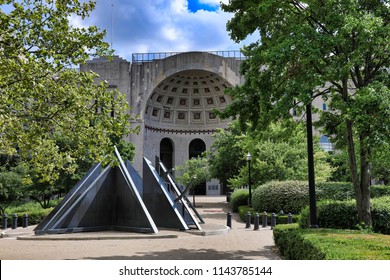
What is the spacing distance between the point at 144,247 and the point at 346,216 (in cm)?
638

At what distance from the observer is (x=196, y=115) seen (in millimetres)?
54750

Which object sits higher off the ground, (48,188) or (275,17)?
(275,17)

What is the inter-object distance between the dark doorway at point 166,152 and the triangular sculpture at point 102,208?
3696 centimetres

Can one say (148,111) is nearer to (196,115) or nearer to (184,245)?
(196,115)

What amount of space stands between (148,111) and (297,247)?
43.7 meters

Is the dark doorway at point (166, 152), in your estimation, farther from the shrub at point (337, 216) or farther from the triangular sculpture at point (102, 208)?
the shrub at point (337, 216)

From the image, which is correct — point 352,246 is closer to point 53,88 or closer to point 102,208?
point 53,88

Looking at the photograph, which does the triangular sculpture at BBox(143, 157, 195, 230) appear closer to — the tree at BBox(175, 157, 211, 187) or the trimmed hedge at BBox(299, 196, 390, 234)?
the trimmed hedge at BBox(299, 196, 390, 234)

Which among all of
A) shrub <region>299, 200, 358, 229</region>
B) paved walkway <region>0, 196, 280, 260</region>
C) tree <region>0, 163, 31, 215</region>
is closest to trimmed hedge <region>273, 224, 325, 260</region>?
paved walkway <region>0, 196, 280, 260</region>

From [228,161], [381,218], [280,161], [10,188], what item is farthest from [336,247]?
[228,161]

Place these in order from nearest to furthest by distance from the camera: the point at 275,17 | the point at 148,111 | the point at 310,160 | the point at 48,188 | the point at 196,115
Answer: the point at 310,160 → the point at 275,17 → the point at 48,188 → the point at 148,111 → the point at 196,115

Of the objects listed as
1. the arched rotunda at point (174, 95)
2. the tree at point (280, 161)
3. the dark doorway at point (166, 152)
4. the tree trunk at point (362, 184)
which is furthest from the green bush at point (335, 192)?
the dark doorway at point (166, 152)

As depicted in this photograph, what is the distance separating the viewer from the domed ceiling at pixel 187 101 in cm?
5097

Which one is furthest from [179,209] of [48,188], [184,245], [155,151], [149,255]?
[155,151]
